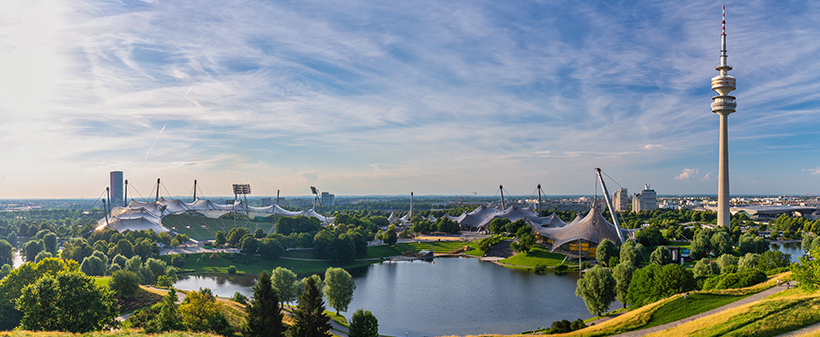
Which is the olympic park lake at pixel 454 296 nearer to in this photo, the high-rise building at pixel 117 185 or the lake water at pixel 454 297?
the lake water at pixel 454 297

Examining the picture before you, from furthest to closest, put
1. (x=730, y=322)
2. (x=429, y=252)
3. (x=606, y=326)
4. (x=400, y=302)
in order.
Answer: (x=429, y=252), (x=400, y=302), (x=606, y=326), (x=730, y=322)

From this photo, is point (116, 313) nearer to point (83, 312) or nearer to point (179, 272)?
point (83, 312)

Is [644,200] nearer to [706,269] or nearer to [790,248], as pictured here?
[790,248]

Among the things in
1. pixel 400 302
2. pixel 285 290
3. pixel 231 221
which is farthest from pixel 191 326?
pixel 231 221

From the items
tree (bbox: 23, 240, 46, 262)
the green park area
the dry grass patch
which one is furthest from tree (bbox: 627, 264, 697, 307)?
tree (bbox: 23, 240, 46, 262)

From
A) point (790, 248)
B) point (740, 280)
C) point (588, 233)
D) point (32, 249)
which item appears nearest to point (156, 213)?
point (32, 249)

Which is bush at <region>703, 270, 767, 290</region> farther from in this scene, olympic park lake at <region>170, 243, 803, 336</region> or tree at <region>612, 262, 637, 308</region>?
olympic park lake at <region>170, 243, 803, 336</region>
